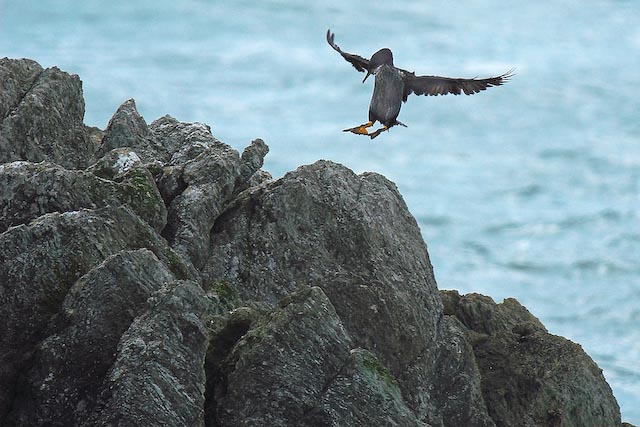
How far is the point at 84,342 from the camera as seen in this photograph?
24188mm

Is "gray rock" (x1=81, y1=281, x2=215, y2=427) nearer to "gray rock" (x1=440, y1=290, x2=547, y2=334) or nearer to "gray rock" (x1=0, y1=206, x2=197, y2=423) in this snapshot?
"gray rock" (x1=0, y1=206, x2=197, y2=423)

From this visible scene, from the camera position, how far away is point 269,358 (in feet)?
81.2

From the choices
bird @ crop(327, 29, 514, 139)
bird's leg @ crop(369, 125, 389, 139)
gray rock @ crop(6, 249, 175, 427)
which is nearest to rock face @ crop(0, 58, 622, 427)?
gray rock @ crop(6, 249, 175, 427)

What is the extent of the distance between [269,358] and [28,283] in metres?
4.72

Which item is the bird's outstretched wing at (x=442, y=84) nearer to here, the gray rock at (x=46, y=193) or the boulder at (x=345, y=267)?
the boulder at (x=345, y=267)

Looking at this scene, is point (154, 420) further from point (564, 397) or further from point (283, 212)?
point (564, 397)

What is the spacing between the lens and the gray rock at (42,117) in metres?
32.9

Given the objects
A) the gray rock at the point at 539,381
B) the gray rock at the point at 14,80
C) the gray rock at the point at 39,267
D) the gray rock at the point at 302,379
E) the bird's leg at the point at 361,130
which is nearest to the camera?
the gray rock at the point at 302,379

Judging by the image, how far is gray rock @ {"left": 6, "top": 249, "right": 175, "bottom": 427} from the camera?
2369 cm

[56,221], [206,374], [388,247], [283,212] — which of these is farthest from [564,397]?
[56,221]

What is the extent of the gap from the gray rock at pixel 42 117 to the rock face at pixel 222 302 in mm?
52

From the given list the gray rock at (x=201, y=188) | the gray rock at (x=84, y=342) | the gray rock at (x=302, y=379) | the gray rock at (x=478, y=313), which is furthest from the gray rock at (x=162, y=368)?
the gray rock at (x=478, y=313)

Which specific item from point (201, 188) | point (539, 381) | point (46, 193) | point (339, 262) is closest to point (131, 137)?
point (201, 188)

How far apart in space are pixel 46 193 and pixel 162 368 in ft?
19.7
